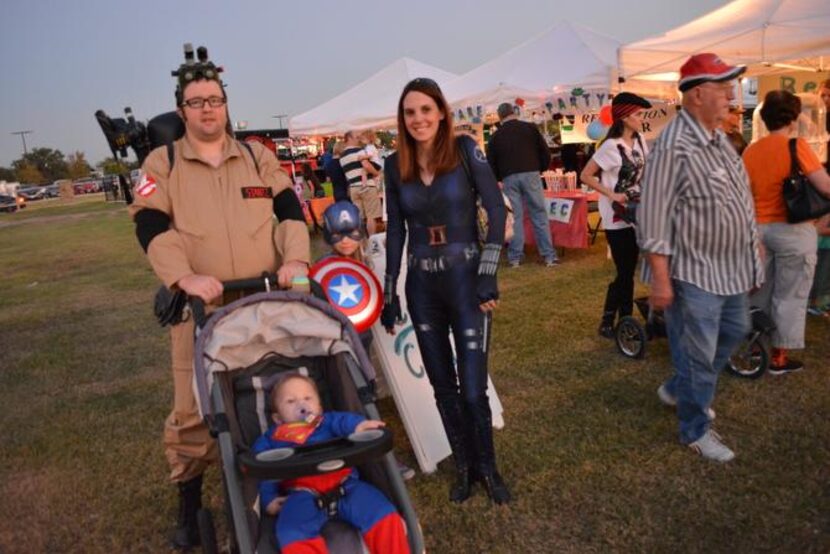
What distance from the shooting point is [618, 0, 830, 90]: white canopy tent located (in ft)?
20.1

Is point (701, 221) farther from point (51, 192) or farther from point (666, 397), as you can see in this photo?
point (51, 192)

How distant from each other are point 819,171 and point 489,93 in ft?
24.6

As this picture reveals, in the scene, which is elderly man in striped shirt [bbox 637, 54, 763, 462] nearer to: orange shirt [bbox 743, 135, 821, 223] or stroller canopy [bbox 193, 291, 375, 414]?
orange shirt [bbox 743, 135, 821, 223]

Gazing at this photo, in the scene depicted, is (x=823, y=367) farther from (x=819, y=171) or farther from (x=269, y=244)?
(x=269, y=244)

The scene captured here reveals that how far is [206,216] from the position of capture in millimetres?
2664

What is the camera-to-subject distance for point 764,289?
14.9ft

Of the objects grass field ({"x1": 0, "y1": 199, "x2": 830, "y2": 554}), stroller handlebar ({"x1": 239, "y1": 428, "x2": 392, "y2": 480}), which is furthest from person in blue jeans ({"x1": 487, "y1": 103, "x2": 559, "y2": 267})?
stroller handlebar ({"x1": 239, "y1": 428, "x2": 392, "y2": 480})

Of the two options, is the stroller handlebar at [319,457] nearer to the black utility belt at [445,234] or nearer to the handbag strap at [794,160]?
the black utility belt at [445,234]

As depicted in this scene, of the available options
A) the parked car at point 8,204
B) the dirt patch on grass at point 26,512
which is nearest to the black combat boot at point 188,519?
the dirt patch on grass at point 26,512

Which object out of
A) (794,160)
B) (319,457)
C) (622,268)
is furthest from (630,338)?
(319,457)

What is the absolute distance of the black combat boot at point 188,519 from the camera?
311cm

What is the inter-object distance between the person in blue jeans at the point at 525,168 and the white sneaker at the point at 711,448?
5185mm

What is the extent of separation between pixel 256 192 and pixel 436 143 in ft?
2.82

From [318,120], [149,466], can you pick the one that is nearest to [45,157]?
[318,120]
